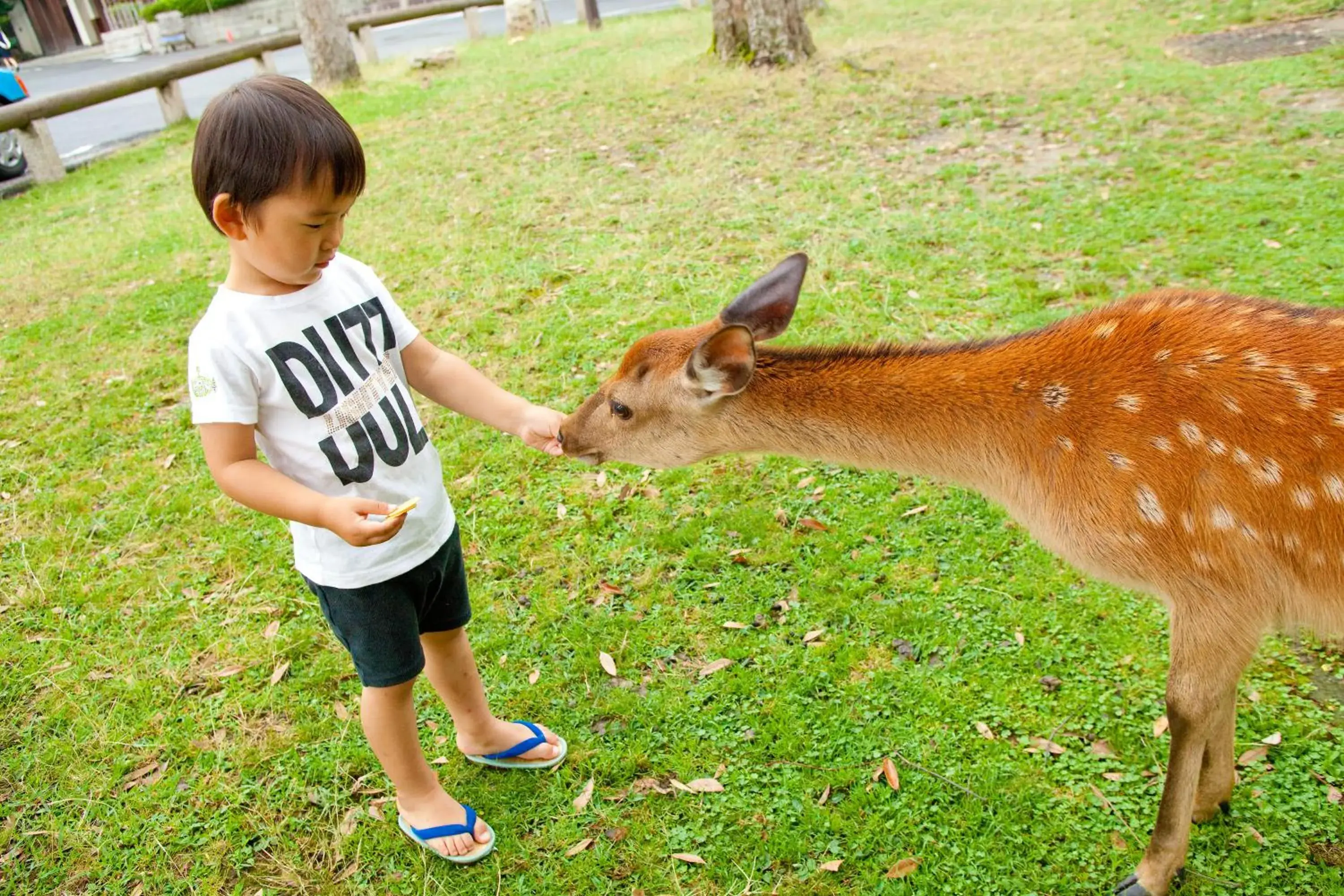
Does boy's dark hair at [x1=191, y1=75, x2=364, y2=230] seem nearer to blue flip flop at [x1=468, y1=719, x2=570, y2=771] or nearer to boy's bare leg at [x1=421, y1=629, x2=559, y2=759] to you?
boy's bare leg at [x1=421, y1=629, x2=559, y2=759]

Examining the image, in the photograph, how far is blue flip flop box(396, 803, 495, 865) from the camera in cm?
295

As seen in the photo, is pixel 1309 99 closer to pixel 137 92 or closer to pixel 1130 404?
pixel 1130 404

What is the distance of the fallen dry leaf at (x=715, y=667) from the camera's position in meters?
3.56

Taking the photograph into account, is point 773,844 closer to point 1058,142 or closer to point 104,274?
point 1058,142

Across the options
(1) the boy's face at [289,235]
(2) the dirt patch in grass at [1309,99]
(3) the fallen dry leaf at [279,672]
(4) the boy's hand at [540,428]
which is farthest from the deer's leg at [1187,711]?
(2) the dirt patch in grass at [1309,99]

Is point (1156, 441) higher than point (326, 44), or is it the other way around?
point (326, 44)

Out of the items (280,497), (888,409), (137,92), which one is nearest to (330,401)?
(280,497)

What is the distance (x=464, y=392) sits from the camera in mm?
2924

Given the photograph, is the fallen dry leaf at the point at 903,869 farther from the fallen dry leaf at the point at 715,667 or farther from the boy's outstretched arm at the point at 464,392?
the boy's outstretched arm at the point at 464,392

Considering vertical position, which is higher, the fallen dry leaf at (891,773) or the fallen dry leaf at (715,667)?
the fallen dry leaf at (715,667)

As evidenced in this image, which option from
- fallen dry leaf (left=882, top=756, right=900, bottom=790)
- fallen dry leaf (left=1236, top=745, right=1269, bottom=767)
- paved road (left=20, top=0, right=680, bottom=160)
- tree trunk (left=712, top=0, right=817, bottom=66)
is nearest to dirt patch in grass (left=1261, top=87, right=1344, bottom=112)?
tree trunk (left=712, top=0, right=817, bottom=66)

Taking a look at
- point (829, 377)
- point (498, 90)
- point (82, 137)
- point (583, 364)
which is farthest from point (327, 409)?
point (82, 137)

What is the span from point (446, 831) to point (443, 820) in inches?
1.3

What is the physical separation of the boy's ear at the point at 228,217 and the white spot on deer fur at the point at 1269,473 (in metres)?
2.58
